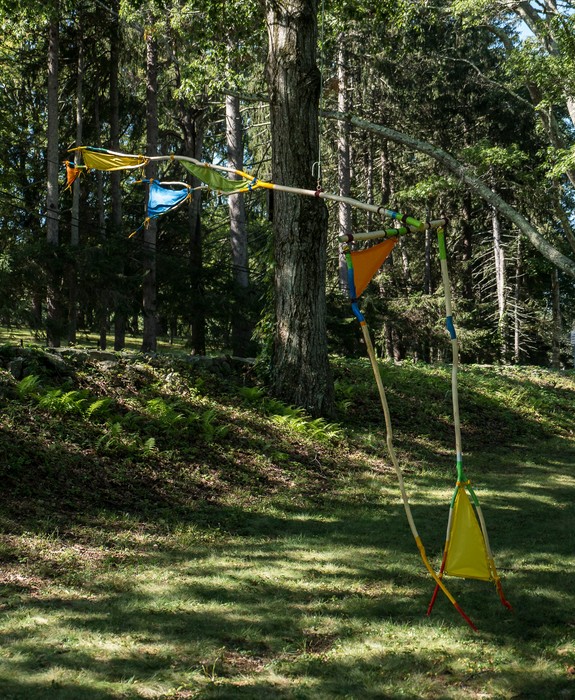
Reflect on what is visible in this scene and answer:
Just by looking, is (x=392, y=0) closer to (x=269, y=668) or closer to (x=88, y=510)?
(x=88, y=510)

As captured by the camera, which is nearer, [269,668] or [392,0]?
[269,668]

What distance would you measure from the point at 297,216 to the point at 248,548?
5.55 metres

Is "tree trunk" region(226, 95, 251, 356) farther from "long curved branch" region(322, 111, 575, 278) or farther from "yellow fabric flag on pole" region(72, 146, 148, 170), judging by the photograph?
"yellow fabric flag on pole" region(72, 146, 148, 170)

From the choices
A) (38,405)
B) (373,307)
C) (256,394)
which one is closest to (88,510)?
(38,405)

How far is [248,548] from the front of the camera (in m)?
6.02

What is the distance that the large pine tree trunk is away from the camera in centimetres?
1004

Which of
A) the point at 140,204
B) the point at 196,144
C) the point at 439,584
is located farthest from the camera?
the point at 140,204

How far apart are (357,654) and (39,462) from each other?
424 cm

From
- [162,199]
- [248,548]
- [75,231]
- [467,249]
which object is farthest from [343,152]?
[248,548]

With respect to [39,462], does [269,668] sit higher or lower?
lower

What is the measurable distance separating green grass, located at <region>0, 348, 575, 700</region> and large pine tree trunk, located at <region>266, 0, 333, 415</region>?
→ 27.1 inches

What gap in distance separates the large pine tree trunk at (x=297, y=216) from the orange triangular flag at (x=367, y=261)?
5292mm

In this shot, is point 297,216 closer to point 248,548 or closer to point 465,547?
point 248,548

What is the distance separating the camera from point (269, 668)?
3.81 metres
